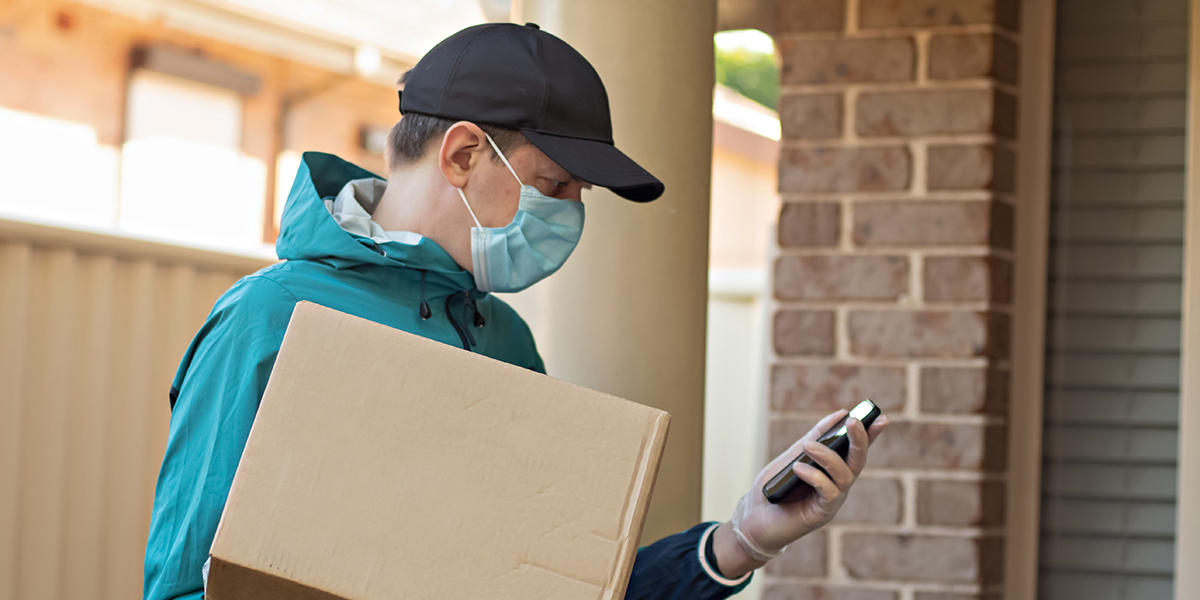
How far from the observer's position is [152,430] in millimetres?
2367

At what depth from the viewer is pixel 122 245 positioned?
7.30ft

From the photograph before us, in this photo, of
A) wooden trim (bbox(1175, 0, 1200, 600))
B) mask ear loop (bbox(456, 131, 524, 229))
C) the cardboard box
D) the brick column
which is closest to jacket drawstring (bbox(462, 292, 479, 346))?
mask ear loop (bbox(456, 131, 524, 229))

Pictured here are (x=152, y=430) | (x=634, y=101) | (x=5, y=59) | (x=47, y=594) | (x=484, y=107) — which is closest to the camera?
(x=484, y=107)

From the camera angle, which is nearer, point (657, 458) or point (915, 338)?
point (657, 458)

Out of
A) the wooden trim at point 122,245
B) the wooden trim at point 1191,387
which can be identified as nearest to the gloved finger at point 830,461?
the wooden trim at point 1191,387

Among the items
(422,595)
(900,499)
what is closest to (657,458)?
(422,595)

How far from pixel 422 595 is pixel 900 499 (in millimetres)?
1254

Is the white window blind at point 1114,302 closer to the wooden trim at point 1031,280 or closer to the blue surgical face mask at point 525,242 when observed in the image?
the wooden trim at point 1031,280

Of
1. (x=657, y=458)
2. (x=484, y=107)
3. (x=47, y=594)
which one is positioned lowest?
(x=47, y=594)

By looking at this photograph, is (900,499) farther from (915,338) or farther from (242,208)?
(242,208)

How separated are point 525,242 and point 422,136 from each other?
0.18m

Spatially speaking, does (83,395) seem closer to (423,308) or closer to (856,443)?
(423,308)

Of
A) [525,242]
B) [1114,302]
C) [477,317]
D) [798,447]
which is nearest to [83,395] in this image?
[477,317]

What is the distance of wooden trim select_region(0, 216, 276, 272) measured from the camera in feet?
6.63
